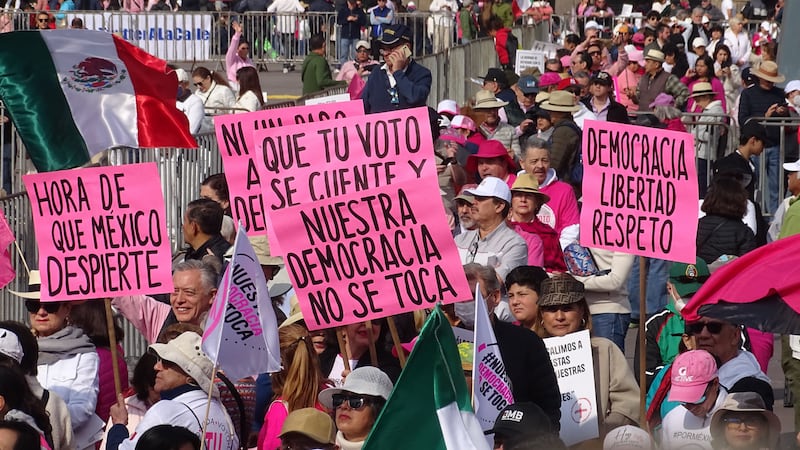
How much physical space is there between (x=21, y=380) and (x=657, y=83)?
1484 centimetres

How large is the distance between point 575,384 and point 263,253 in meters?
2.90

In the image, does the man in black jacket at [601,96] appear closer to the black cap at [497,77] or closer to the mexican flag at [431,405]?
the black cap at [497,77]

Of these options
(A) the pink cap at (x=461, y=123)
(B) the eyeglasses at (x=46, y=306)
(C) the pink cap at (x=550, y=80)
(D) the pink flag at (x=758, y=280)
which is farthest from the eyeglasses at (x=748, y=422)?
(C) the pink cap at (x=550, y=80)

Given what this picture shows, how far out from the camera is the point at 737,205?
428 inches

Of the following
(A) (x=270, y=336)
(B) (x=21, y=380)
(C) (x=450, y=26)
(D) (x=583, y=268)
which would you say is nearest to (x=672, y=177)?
(D) (x=583, y=268)

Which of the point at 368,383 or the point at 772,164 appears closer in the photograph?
the point at 368,383

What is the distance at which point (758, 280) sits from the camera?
7.15 metres

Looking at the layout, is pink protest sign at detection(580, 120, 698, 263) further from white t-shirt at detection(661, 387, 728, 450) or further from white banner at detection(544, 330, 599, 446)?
white t-shirt at detection(661, 387, 728, 450)

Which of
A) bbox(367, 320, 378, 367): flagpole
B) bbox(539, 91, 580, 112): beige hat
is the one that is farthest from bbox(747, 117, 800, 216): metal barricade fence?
bbox(367, 320, 378, 367): flagpole

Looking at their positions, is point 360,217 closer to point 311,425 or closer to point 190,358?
point 190,358

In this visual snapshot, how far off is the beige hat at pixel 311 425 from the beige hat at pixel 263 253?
9.16ft

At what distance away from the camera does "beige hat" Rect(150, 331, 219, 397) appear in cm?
710

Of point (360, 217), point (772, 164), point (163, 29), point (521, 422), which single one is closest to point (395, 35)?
point (772, 164)

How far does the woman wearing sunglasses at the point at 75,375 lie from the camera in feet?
25.3
